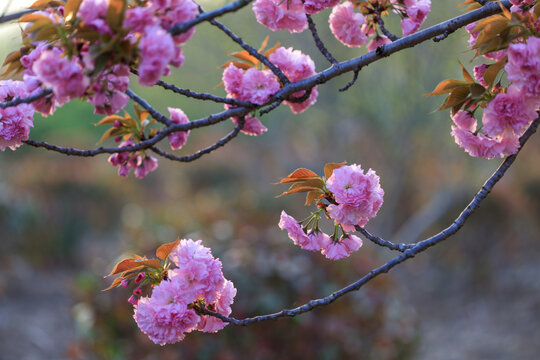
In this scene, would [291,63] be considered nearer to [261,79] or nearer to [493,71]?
[261,79]

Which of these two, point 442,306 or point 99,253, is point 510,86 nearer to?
point 442,306

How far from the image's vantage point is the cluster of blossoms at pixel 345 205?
4.34ft

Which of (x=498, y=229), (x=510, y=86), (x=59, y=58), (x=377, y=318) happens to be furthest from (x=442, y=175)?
(x=59, y=58)

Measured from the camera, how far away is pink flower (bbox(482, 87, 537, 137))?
1.24 m

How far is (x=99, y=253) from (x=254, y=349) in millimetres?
5590

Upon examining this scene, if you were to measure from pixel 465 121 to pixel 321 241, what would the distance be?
1.58 feet

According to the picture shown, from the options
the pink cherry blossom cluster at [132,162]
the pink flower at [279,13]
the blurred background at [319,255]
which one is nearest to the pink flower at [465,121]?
the pink flower at [279,13]

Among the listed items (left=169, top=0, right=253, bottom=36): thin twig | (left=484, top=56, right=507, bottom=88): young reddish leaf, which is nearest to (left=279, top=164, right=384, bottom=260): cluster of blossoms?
(left=484, top=56, right=507, bottom=88): young reddish leaf

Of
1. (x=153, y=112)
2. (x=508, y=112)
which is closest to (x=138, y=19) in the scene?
(x=153, y=112)

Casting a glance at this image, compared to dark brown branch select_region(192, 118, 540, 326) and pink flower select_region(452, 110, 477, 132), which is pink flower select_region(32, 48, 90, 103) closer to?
dark brown branch select_region(192, 118, 540, 326)

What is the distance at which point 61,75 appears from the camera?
3.14 ft

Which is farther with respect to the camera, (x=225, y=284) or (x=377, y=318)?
(x=377, y=318)

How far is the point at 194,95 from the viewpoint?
135 cm

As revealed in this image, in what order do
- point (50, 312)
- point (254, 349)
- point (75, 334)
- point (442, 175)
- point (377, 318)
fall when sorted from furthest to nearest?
point (442, 175) → point (50, 312) → point (75, 334) → point (377, 318) → point (254, 349)
